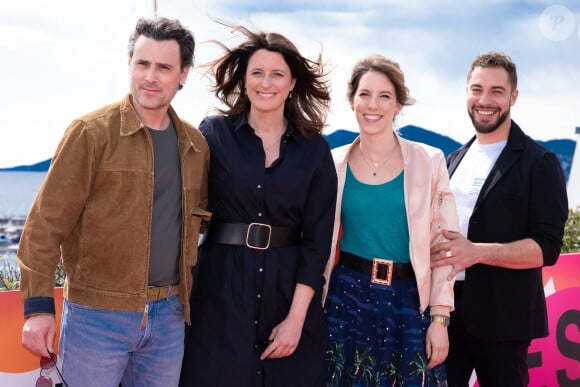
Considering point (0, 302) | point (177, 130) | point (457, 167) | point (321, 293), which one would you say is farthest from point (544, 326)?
point (0, 302)

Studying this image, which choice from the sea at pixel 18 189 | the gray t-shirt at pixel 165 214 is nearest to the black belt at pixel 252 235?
the gray t-shirt at pixel 165 214

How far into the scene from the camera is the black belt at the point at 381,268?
276 cm

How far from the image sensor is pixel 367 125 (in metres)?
2.91

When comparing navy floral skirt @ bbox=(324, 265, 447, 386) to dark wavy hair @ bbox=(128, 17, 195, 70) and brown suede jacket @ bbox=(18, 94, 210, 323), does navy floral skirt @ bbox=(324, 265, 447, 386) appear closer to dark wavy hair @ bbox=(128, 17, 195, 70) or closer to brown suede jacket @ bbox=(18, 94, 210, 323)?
brown suede jacket @ bbox=(18, 94, 210, 323)

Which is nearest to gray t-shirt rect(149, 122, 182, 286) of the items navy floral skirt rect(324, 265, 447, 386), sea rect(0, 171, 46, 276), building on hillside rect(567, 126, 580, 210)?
navy floral skirt rect(324, 265, 447, 386)

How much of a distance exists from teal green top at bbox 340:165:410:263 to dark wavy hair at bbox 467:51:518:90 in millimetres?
997

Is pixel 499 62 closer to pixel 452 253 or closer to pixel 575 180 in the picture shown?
pixel 452 253

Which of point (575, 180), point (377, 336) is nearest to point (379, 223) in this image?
point (377, 336)

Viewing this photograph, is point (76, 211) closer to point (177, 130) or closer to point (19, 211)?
point (177, 130)

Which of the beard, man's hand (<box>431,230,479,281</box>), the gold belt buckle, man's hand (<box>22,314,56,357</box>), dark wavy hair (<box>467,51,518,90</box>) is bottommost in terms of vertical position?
man's hand (<box>22,314,56,357</box>)

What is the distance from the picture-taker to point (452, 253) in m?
2.82

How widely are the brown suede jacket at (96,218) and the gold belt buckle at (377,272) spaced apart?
0.86m

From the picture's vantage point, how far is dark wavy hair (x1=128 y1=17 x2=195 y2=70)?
2.47 metres

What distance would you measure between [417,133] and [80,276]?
7558mm
